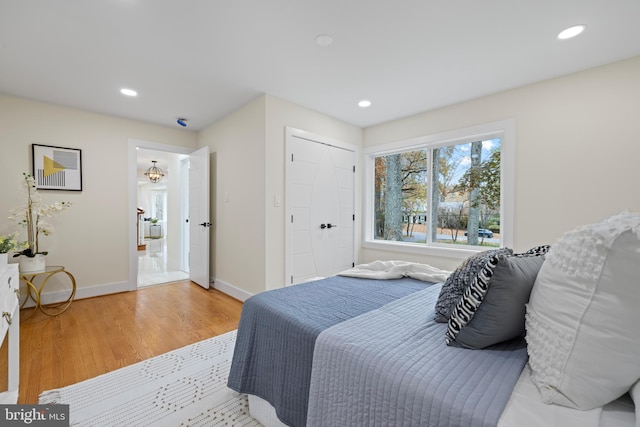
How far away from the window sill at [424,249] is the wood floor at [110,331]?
2110 millimetres

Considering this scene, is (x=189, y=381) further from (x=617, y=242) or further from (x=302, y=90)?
(x=302, y=90)

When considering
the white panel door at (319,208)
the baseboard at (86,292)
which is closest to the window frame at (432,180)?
the white panel door at (319,208)

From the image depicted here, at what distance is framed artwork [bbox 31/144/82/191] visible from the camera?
3.20 m

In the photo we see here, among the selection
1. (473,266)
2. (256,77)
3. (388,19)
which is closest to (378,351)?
(473,266)

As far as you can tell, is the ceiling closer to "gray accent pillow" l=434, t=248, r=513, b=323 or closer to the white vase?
"gray accent pillow" l=434, t=248, r=513, b=323

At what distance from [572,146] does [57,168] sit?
5.66 meters

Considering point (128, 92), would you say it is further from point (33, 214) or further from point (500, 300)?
point (500, 300)

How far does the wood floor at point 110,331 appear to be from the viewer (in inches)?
75.3

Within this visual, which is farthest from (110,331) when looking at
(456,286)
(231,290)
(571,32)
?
(571,32)

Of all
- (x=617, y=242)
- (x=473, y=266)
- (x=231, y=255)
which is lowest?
(x=231, y=255)

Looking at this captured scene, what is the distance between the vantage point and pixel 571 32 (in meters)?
1.94

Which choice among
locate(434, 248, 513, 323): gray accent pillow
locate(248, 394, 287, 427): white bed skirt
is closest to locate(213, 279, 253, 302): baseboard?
locate(248, 394, 287, 427): white bed skirt

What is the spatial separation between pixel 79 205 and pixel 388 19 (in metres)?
4.13

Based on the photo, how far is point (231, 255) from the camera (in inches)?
142
